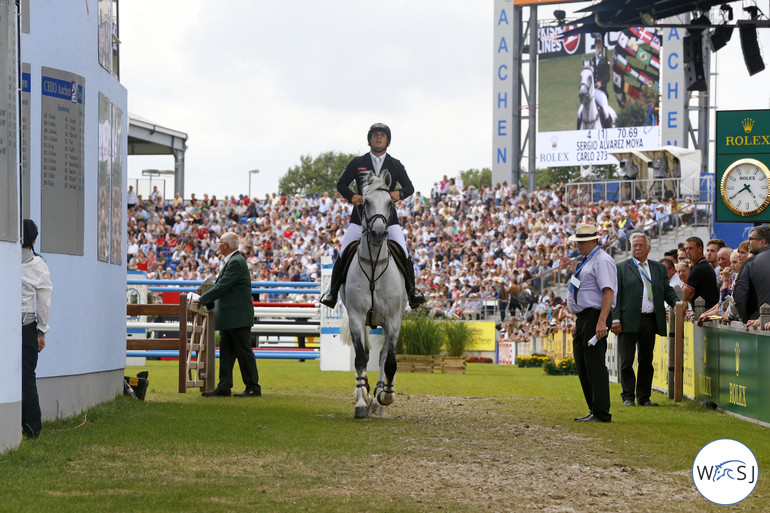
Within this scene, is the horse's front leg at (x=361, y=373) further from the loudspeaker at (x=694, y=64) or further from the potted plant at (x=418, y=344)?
the loudspeaker at (x=694, y=64)

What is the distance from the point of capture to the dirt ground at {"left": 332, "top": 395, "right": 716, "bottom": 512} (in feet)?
22.4

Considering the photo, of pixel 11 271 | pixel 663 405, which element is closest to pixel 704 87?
pixel 663 405

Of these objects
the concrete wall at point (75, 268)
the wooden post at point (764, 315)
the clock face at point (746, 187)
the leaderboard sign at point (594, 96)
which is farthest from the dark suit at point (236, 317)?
the leaderboard sign at point (594, 96)

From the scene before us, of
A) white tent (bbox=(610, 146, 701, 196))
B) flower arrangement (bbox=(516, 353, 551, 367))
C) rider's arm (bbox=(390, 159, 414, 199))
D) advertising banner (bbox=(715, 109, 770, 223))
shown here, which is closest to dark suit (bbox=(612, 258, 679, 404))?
advertising banner (bbox=(715, 109, 770, 223))

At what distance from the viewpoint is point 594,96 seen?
181 ft

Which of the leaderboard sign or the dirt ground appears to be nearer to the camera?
the dirt ground

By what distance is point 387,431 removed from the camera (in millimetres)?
10828

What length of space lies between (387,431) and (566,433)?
1722 millimetres

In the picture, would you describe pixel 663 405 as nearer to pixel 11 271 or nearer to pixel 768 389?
pixel 768 389

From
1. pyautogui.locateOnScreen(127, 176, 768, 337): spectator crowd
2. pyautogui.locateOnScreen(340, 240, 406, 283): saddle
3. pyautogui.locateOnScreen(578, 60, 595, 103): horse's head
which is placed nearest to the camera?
pyautogui.locateOnScreen(340, 240, 406, 283): saddle

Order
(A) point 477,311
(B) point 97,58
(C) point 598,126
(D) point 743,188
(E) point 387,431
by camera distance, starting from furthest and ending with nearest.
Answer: (C) point 598,126 < (A) point 477,311 < (D) point 743,188 < (B) point 97,58 < (E) point 387,431

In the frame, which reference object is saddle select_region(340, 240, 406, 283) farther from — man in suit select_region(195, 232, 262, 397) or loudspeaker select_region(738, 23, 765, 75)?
loudspeaker select_region(738, 23, 765, 75)

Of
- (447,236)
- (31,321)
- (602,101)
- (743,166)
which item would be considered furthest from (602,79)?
(31,321)

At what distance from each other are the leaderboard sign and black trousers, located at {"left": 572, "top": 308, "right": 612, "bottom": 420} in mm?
42261
